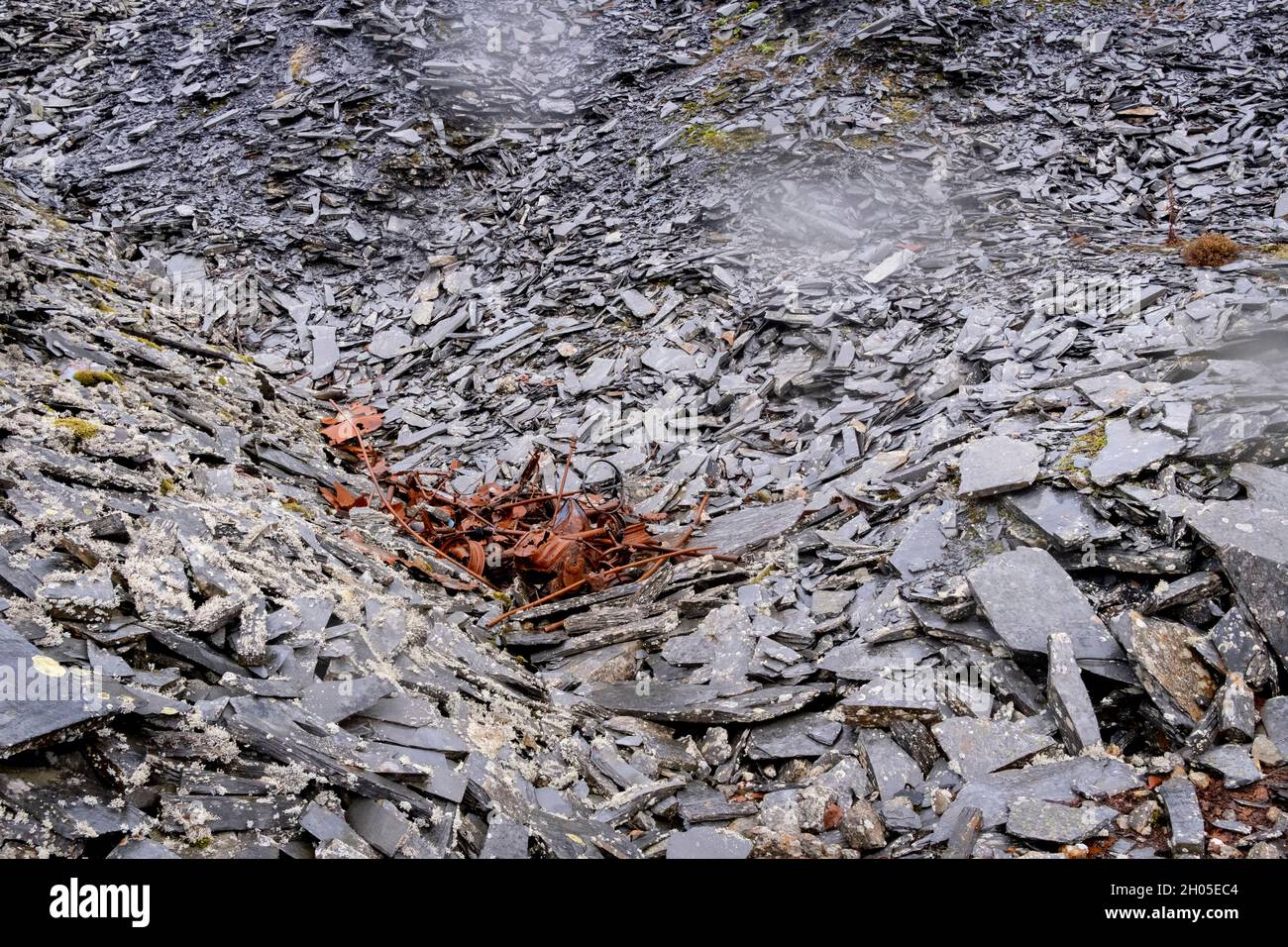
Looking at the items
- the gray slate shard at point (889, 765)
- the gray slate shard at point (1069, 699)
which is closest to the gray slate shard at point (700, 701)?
the gray slate shard at point (889, 765)

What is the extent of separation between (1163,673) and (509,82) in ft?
48.6

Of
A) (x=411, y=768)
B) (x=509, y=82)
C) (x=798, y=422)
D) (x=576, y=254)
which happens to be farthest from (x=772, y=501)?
(x=509, y=82)

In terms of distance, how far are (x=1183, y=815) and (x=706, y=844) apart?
2.01 metres

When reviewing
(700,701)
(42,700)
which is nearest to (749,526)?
(700,701)

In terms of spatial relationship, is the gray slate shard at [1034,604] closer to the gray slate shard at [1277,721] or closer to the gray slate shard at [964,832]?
the gray slate shard at [1277,721]

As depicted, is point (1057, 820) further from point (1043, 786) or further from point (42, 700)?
point (42, 700)

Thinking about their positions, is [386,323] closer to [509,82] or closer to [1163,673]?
[509,82]

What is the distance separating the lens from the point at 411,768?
3389 mm

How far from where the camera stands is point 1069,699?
12.7 feet

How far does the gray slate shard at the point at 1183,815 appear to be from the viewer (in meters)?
3.12

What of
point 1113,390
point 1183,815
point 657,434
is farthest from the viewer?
point 657,434

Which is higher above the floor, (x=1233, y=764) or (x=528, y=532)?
(x=1233, y=764)

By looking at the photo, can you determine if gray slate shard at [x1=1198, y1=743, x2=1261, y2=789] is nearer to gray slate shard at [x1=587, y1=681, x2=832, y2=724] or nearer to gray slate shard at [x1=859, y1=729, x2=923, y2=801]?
gray slate shard at [x1=859, y1=729, x2=923, y2=801]

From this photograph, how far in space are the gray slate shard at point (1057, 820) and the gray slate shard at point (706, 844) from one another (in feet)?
3.82
